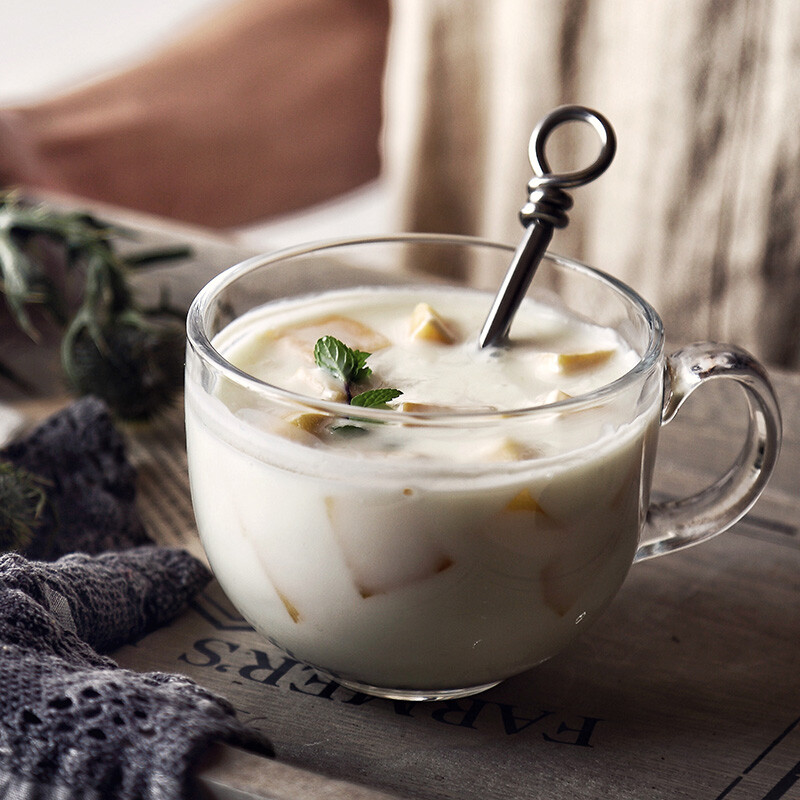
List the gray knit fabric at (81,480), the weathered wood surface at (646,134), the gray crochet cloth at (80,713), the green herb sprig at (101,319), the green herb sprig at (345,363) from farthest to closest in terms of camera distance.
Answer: the weathered wood surface at (646,134) < the green herb sprig at (101,319) < the gray knit fabric at (81,480) < the green herb sprig at (345,363) < the gray crochet cloth at (80,713)

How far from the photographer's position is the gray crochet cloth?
1.64 ft

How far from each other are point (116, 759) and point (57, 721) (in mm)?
36

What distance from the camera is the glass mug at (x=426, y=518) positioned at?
53 centimetres

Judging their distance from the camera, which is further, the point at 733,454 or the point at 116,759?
the point at 733,454

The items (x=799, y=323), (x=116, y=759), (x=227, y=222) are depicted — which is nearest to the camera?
(x=116, y=759)

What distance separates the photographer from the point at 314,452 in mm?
536

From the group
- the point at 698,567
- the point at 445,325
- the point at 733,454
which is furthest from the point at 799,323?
the point at 445,325

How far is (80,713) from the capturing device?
515 mm

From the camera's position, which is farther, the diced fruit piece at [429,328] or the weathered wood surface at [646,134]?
the weathered wood surface at [646,134]

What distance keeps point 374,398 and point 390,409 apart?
23mm

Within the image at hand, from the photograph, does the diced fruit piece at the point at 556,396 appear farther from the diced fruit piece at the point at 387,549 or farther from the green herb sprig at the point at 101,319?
the green herb sprig at the point at 101,319

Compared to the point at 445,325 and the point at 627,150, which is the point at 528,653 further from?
the point at 627,150

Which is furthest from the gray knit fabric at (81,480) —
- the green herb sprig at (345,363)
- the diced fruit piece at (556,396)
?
the diced fruit piece at (556,396)

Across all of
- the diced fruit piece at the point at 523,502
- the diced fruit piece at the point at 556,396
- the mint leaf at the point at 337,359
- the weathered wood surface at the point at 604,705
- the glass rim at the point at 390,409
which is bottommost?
the weathered wood surface at the point at 604,705
